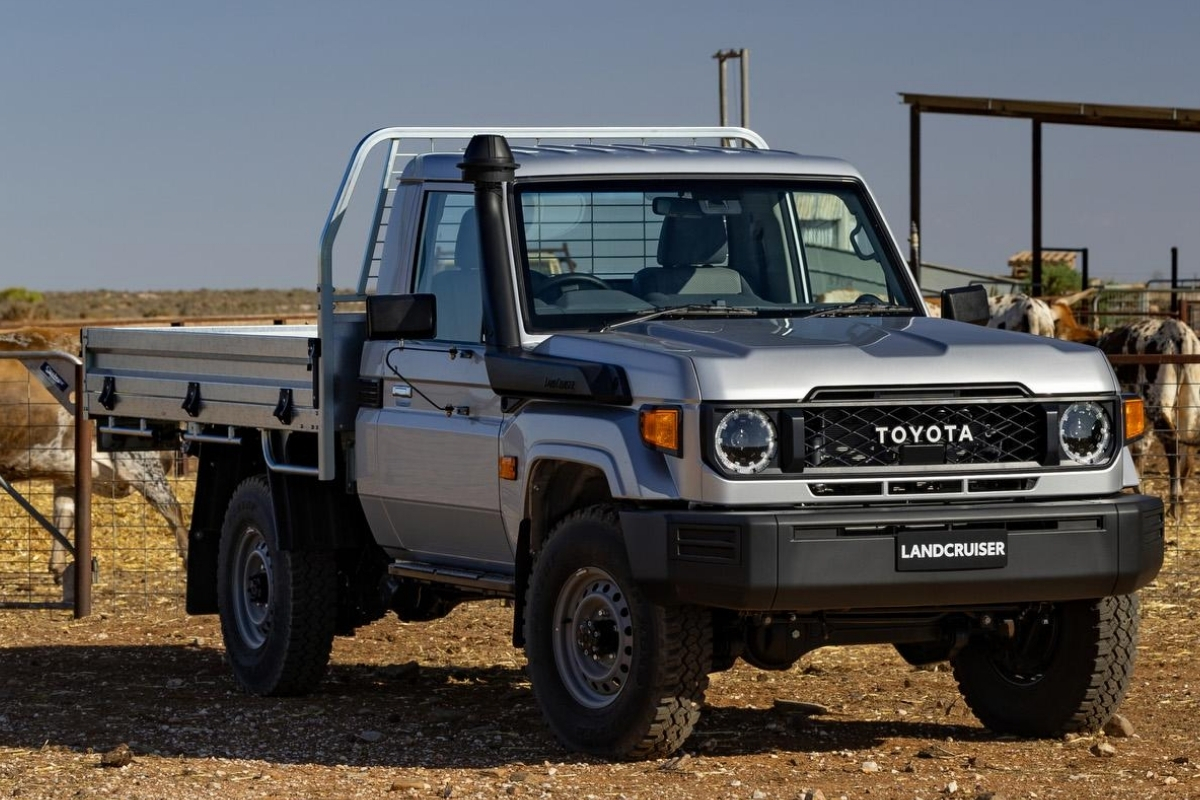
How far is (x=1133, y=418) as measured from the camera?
750 cm

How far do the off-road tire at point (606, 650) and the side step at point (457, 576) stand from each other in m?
0.53

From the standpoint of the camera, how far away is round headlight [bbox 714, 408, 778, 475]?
22.5 ft

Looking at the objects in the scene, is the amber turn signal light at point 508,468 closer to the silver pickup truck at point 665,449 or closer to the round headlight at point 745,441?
the silver pickup truck at point 665,449

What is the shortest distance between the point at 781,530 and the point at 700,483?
32 cm

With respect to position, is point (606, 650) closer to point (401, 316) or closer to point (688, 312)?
point (688, 312)

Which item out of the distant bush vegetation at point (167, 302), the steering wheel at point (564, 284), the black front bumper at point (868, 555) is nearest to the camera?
the black front bumper at point (868, 555)

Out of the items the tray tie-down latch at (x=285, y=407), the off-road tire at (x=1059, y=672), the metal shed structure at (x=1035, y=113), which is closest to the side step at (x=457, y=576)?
the tray tie-down latch at (x=285, y=407)

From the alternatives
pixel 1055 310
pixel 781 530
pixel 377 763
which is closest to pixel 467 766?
pixel 377 763

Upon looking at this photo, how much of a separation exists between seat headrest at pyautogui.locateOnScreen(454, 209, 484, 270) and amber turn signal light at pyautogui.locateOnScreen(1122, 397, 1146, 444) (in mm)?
2601

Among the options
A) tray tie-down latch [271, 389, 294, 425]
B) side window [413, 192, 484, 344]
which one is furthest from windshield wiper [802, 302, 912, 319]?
tray tie-down latch [271, 389, 294, 425]

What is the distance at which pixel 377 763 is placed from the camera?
775 cm

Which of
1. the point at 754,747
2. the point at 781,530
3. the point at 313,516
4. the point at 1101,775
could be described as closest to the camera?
the point at 781,530

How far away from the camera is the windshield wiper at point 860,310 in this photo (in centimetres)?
812

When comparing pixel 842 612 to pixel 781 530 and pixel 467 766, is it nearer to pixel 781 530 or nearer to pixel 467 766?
pixel 781 530
